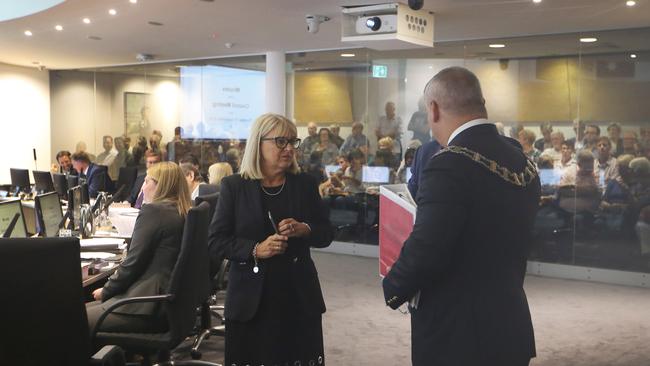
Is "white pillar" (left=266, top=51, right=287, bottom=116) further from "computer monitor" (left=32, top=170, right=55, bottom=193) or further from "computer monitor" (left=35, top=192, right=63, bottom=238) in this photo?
"computer monitor" (left=35, top=192, right=63, bottom=238)

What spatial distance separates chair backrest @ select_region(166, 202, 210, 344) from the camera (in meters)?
3.56

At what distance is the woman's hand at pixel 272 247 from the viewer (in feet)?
9.58

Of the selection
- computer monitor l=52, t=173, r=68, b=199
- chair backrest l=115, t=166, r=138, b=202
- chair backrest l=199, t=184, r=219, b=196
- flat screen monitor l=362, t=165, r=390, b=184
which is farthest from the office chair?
chair backrest l=115, t=166, r=138, b=202

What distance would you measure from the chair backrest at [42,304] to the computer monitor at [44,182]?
24.3 ft

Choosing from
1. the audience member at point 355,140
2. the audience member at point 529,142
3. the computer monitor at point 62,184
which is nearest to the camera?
the audience member at point 529,142

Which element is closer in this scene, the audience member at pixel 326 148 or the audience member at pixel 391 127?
the audience member at pixel 391 127

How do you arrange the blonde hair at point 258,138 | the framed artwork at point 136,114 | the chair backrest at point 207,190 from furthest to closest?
the framed artwork at point 136,114 < the chair backrest at point 207,190 < the blonde hair at point 258,138

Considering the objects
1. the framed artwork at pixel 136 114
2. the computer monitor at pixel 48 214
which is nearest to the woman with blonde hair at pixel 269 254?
the computer monitor at pixel 48 214

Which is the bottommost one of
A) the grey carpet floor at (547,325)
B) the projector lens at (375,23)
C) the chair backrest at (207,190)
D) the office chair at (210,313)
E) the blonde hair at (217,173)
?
the grey carpet floor at (547,325)

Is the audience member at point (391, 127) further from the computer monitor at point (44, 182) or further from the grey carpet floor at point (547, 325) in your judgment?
the computer monitor at point (44, 182)

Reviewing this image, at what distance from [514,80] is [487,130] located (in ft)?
22.2

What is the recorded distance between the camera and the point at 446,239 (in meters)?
1.88

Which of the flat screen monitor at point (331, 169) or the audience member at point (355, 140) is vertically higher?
the audience member at point (355, 140)

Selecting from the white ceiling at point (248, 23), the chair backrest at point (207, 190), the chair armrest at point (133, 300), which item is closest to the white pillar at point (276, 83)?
the white ceiling at point (248, 23)
